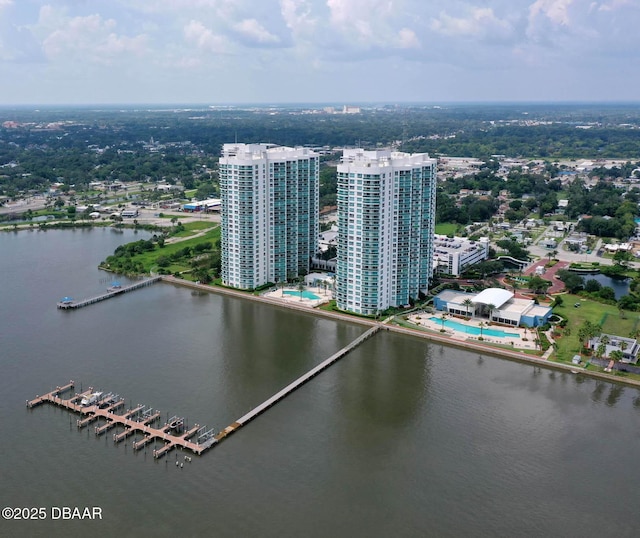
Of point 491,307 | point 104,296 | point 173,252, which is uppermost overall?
point 173,252

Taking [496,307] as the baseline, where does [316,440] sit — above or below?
below

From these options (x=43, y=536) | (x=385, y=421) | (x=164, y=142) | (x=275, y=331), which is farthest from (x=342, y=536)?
(x=164, y=142)

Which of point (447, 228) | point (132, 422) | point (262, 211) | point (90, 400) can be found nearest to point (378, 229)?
point (262, 211)

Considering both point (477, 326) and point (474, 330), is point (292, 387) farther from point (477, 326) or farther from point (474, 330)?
point (477, 326)

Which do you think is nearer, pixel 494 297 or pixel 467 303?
pixel 467 303

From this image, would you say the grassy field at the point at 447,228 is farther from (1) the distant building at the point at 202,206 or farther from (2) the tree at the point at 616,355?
(2) the tree at the point at 616,355

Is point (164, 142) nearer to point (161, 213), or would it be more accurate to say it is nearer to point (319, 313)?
point (161, 213)

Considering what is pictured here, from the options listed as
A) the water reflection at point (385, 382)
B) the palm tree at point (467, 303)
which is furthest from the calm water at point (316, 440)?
the palm tree at point (467, 303)
